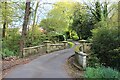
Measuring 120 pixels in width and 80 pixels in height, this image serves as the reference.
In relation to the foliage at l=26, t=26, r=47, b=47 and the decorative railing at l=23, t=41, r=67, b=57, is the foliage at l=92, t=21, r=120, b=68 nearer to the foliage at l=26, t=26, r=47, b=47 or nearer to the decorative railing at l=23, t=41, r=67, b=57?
the decorative railing at l=23, t=41, r=67, b=57

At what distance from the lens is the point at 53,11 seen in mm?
29266

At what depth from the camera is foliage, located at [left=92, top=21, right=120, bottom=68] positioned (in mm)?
13891

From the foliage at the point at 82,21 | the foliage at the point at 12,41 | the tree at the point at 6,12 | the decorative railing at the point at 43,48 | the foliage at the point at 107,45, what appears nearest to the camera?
the foliage at the point at 107,45

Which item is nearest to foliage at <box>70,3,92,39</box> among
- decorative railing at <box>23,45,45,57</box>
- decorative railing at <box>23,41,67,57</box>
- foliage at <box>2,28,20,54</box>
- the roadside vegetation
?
the roadside vegetation

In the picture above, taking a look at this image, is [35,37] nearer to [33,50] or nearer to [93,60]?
[33,50]

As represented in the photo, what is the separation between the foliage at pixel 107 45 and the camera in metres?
13.9

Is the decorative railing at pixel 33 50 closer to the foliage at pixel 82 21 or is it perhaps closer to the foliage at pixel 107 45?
the foliage at pixel 107 45

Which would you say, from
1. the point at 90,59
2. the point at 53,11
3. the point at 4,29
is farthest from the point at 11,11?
the point at 90,59

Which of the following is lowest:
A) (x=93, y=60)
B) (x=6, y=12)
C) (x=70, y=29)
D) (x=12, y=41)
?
(x=93, y=60)

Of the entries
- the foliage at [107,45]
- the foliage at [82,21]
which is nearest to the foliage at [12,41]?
the foliage at [107,45]

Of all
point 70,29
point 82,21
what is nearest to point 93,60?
point 82,21

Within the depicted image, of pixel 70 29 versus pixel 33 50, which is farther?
pixel 70 29

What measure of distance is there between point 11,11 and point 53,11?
7.80m

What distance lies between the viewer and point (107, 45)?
569 inches
